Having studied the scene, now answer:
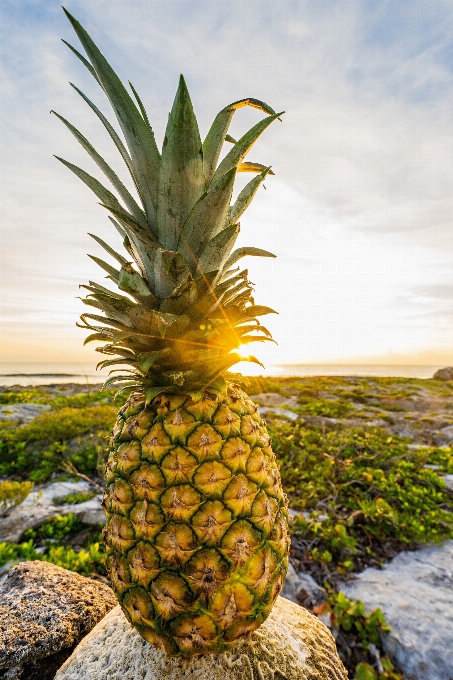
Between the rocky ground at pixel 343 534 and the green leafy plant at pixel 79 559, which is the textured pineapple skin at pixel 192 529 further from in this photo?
the green leafy plant at pixel 79 559

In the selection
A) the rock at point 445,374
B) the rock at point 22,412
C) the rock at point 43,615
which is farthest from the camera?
the rock at point 445,374

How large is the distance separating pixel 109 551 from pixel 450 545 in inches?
176

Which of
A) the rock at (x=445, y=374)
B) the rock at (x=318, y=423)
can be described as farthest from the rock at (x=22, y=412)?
the rock at (x=445, y=374)

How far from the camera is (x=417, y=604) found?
3488 mm

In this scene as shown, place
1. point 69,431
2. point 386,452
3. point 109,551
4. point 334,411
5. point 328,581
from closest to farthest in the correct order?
point 109,551 → point 328,581 → point 386,452 → point 69,431 → point 334,411

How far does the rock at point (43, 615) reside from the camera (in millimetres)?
2172

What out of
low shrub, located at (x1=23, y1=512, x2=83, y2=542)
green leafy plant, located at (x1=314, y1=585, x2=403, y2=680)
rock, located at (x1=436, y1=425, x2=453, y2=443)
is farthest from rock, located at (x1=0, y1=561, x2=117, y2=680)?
rock, located at (x1=436, y1=425, x2=453, y2=443)

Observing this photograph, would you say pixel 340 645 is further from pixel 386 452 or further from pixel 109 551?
pixel 386 452

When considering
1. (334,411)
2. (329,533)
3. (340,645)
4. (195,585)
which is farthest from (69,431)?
(334,411)

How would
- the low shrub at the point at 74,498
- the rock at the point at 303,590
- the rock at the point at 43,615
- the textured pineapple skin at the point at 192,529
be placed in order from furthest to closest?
the low shrub at the point at 74,498, the rock at the point at 303,590, the rock at the point at 43,615, the textured pineapple skin at the point at 192,529

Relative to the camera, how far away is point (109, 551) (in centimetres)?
202

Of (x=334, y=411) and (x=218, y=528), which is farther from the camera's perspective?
(x=334, y=411)

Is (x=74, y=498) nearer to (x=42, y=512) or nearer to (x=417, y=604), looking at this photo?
(x=42, y=512)

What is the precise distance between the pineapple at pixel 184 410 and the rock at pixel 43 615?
80cm
